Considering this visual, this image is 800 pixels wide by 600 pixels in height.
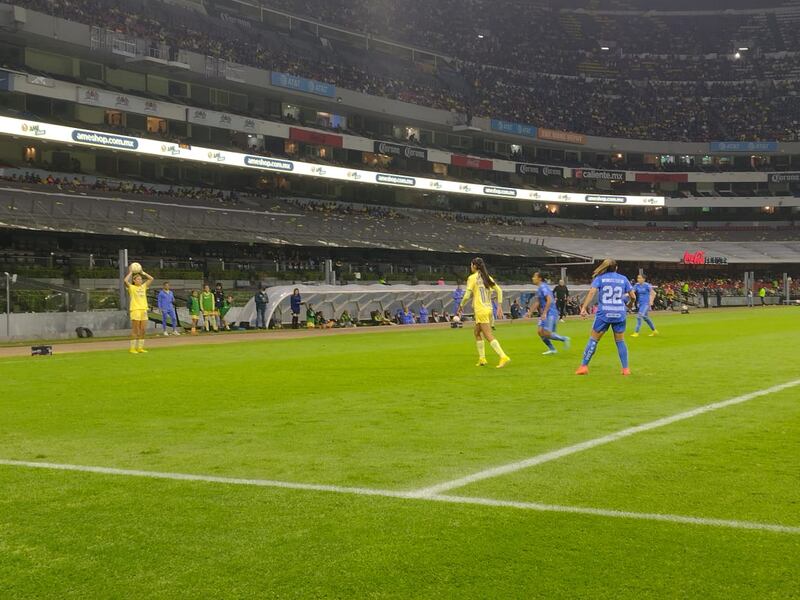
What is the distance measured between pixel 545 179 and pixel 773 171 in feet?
82.1

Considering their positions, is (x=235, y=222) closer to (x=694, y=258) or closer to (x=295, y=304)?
(x=295, y=304)

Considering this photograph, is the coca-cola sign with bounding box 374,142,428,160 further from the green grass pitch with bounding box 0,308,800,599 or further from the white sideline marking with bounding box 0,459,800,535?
the white sideline marking with bounding box 0,459,800,535

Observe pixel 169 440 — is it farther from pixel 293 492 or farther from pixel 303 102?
pixel 303 102

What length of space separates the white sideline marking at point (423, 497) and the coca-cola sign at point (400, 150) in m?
63.4

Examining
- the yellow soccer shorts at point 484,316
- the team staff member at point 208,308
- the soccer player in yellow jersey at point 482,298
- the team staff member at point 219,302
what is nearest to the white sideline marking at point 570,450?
the soccer player in yellow jersey at point 482,298

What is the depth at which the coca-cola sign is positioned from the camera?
68.8 m

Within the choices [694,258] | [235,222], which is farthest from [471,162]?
[235,222]

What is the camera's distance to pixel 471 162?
77.3 metres

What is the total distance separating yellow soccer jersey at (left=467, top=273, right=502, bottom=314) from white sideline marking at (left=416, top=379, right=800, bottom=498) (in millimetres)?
5407

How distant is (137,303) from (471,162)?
5995 centimetres

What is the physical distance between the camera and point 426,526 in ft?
15.8

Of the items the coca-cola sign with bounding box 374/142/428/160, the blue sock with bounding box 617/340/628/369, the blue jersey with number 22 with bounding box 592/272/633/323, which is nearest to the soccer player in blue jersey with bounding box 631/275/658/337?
the blue sock with bounding box 617/340/628/369

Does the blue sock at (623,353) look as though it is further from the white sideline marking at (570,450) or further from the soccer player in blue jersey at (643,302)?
the soccer player in blue jersey at (643,302)

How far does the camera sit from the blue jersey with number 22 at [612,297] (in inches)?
523
